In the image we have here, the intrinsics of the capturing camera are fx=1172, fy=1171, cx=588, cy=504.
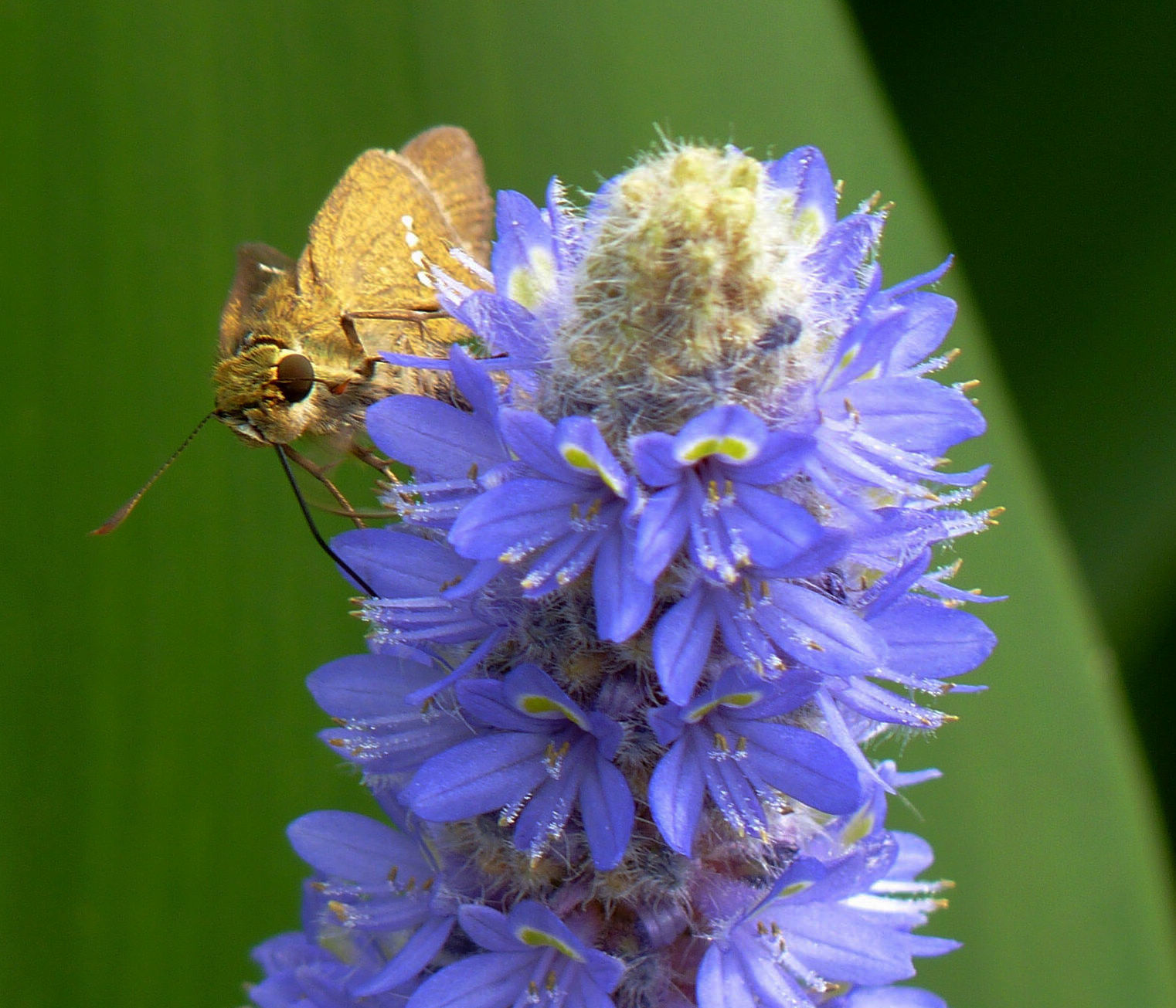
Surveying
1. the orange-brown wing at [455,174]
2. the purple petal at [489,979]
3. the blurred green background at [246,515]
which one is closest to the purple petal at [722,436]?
the purple petal at [489,979]

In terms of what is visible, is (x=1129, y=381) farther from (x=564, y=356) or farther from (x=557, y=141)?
(x=564, y=356)

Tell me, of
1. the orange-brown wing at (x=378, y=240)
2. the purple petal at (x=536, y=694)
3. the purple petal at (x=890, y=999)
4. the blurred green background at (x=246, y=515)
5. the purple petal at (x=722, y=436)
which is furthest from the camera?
the blurred green background at (x=246, y=515)

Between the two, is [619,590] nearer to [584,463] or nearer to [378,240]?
[584,463]

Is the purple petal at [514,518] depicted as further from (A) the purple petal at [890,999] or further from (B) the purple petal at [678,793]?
(A) the purple petal at [890,999]

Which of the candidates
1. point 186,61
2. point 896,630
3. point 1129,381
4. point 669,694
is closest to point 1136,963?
point 1129,381

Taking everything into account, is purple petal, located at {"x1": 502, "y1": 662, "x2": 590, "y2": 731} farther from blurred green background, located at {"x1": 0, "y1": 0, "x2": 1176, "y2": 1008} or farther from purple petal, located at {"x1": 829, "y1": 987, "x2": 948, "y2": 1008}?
blurred green background, located at {"x1": 0, "y1": 0, "x2": 1176, "y2": 1008}

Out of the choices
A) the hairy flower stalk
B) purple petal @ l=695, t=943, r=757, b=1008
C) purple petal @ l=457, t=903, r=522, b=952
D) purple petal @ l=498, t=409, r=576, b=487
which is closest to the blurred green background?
the hairy flower stalk

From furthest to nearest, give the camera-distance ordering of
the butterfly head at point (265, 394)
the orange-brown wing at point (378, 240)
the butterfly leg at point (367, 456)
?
the orange-brown wing at point (378, 240)
the butterfly leg at point (367, 456)
the butterfly head at point (265, 394)
